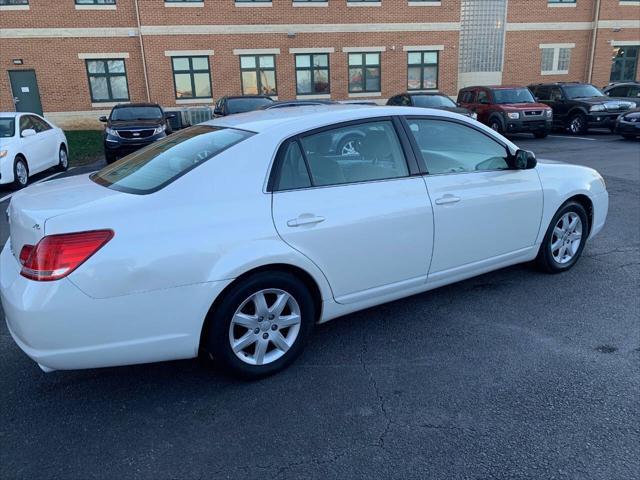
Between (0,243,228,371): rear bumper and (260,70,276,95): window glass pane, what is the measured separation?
21.7m

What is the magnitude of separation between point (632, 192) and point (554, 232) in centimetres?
462

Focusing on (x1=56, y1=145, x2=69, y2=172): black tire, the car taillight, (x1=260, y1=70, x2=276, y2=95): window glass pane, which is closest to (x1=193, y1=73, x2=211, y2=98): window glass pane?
(x1=260, y1=70, x2=276, y2=95): window glass pane

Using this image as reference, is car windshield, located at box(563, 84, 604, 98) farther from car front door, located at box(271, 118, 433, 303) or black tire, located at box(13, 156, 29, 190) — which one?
car front door, located at box(271, 118, 433, 303)

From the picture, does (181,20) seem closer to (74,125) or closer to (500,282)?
(74,125)

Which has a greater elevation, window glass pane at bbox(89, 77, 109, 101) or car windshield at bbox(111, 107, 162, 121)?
window glass pane at bbox(89, 77, 109, 101)

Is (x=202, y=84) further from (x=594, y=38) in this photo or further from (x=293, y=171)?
(x=293, y=171)

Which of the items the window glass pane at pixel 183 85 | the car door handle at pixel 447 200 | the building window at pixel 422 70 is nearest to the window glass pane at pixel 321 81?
the building window at pixel 422 70

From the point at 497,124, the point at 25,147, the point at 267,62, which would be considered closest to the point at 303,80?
the point at 267,62

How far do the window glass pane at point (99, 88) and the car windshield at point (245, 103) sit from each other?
385 inches

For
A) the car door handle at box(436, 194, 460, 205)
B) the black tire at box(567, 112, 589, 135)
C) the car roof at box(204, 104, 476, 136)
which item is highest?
the car roof at box(204, 104, 476, 136)

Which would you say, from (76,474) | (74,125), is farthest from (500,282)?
(74,125)

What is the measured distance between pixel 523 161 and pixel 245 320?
8.54ft

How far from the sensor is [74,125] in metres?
22.6

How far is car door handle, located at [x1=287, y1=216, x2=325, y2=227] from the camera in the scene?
3.16 m
